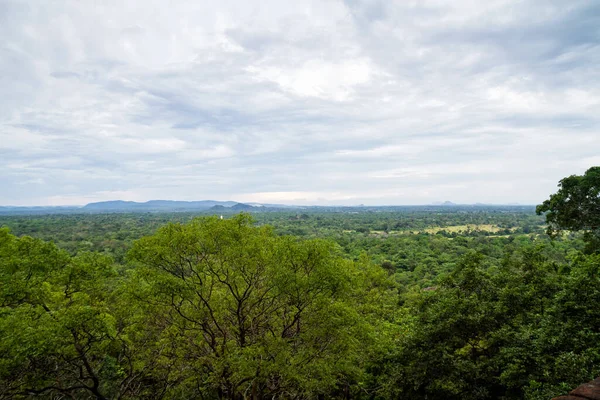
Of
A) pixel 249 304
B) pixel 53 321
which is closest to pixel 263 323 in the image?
pixel 249 304

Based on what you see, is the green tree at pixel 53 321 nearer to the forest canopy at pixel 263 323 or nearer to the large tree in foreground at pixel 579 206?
the forest canopy at pixel 263 323

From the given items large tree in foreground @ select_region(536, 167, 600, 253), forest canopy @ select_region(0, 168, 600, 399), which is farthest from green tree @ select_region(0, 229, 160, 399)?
large tree in foreground @ select_region(536, 167, 600, 253)

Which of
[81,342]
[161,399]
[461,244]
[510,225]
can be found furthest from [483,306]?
[510,225]

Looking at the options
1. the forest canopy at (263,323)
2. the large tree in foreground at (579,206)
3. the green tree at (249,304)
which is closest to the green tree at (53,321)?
the forest canopy at (263,323)

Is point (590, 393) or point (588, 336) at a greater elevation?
point (590, 393)

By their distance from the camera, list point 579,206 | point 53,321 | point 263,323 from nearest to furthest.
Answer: point 53,321, point 263,323, point 579,206

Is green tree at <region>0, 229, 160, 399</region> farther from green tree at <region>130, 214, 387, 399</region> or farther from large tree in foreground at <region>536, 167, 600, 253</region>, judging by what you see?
large tree in foreground at <region>536, 167, 600, 253</region>

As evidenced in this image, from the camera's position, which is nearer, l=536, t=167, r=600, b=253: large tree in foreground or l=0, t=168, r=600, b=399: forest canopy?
l=0, t=168, r=600, b=399: forest canopy

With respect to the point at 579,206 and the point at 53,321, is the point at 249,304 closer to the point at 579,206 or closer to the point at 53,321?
the point at 53,321

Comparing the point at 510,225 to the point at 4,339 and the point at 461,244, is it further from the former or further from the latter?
the point at 4,339
